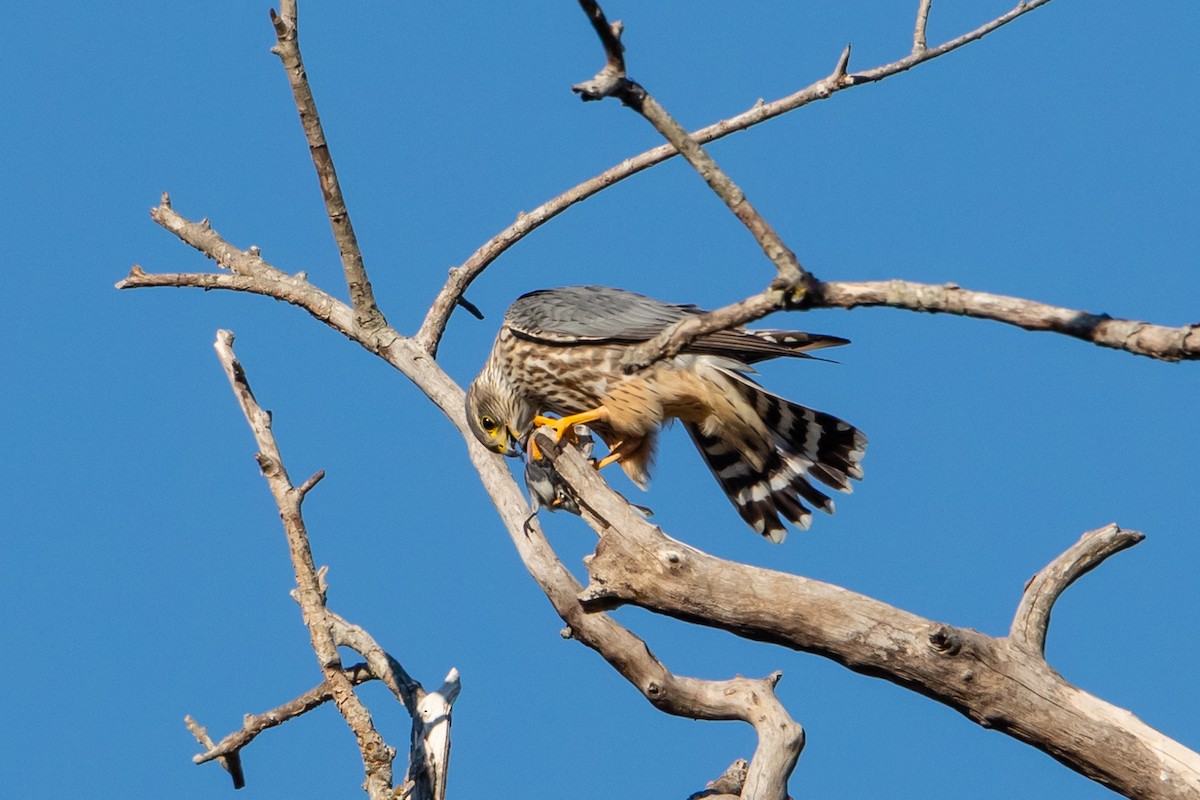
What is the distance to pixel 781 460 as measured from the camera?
4.35m

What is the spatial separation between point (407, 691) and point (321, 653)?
27cm

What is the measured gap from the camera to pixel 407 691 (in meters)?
3.71

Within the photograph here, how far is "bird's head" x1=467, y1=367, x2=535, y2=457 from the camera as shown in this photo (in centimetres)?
416

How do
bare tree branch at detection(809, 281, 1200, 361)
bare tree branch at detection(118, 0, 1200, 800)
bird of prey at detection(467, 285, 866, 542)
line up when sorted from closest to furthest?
bare tree branch at detection(809, 281, 1200, 361) → bare tree branch at detection(118, 0, 1200, 800) → bird of prey at detection(467, 285, 866, 542)

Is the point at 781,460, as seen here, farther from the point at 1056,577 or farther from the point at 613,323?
the point at 1056,577

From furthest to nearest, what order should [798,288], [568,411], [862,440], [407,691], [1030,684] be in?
1. [568,411]
2. [862,440]
3. [407,691]
4. [1030,684]
5. [798,288]

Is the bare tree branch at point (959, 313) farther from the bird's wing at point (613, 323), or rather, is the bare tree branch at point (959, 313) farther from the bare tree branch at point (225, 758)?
the bare tree branch at point (225, 758)

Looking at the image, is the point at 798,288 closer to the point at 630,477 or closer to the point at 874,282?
the point at 874,282

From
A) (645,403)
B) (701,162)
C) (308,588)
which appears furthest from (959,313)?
(308,588)

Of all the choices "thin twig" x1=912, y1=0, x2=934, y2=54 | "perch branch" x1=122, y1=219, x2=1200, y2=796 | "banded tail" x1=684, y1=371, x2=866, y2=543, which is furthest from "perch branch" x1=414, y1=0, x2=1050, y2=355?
"perch branch" x1=122, y1=219, x2=1200, y2=796

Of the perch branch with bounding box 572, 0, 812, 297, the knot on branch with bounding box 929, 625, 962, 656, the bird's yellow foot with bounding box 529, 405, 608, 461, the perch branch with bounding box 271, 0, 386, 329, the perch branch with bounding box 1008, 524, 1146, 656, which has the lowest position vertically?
the knot on branch with bounding box 929, 625, 962, 656

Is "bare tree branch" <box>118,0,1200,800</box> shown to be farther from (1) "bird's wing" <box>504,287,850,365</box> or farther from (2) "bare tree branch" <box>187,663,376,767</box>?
(1) "bird's wing" <box>504,287,850,365</box>

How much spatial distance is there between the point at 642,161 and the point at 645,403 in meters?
0.84

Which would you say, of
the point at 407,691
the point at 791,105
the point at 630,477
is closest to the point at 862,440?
the point at 630,477
